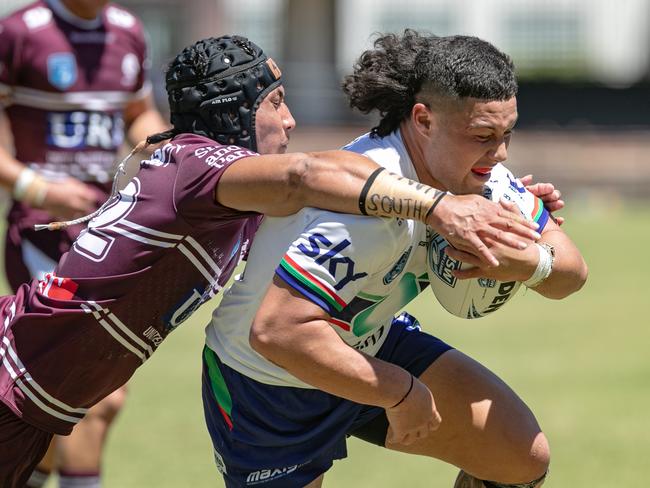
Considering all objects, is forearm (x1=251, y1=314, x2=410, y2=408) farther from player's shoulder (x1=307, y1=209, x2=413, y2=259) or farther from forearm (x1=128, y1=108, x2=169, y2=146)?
forearm (x1=128, y1=108, x2=169, y2=146)

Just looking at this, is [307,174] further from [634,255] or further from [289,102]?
[289,102]

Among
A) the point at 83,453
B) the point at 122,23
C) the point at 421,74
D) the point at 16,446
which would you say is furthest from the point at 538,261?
the point at 122,23

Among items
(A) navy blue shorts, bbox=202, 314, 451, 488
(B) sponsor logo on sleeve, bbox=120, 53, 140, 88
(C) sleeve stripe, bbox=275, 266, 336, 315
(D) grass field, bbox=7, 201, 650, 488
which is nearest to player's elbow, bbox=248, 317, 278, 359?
(C) sleeve stripe, bbox=275, 266, 336, 315

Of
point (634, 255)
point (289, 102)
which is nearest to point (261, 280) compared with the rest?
point (634, 255)

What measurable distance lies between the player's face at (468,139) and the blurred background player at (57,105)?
2396 mm

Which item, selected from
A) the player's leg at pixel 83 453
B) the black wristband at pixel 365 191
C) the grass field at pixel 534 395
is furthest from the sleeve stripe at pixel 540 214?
the grass field at pixel 534 395

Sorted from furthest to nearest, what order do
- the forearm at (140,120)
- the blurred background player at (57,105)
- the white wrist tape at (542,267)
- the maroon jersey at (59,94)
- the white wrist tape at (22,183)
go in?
the forearm at (140,120), the maroon jersey at (59,94), the blurred background player at (57,105), the white wrist tape at (22,183), the white wrist tape at (542,267)

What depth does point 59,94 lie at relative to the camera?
625cm

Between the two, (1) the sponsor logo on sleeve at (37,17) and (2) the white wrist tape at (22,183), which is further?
(1) the sponsor logo on sleeve at (37,17)

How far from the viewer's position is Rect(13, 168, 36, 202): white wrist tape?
233 inches

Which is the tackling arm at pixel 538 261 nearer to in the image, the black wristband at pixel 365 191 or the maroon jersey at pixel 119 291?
the black wristband at pixel 365 191

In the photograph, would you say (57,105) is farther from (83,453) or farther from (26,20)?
(83,453)

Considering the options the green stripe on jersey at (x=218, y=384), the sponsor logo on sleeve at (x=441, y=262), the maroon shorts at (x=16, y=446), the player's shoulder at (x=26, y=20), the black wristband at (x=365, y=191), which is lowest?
the maroon shorts at (x=16, y=446)

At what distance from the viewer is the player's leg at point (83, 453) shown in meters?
5.57
